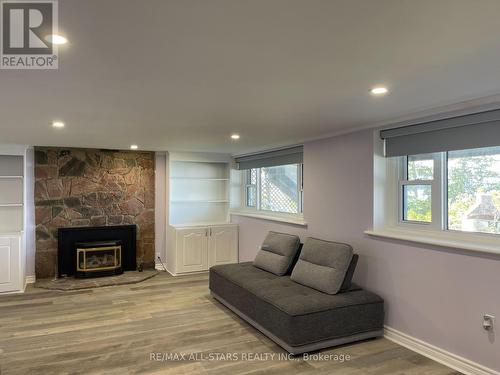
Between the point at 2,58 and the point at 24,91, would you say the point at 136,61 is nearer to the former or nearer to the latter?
the point at 2,58

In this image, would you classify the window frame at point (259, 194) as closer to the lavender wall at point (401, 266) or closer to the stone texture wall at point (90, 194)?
the lavender wall at point (401, 266)

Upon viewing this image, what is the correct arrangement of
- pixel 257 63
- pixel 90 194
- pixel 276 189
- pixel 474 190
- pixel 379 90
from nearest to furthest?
pixel 257 63
pixel 379 90
pixel 474 190
pixel 276 189
pixel 90 194

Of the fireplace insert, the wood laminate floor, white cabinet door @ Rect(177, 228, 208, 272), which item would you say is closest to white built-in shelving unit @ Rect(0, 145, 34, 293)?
the fireplace insert

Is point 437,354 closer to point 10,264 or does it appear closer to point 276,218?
point 276,218

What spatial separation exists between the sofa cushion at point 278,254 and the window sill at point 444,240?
3.22 feet

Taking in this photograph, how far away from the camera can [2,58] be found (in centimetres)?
183

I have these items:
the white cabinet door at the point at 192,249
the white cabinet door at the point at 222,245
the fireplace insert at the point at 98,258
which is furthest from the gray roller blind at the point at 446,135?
the fireplace insert at the point at 98,258

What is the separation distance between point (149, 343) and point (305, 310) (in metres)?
1.49

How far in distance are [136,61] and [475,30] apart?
1557 millimetres

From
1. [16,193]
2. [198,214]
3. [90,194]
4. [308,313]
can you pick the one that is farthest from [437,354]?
[16,193]

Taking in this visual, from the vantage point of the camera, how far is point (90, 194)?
610 centimetres

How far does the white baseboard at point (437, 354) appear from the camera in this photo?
9.23 ft

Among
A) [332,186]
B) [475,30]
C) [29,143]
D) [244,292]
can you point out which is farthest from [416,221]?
[29,143]

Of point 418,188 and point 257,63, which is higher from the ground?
point 257,63
